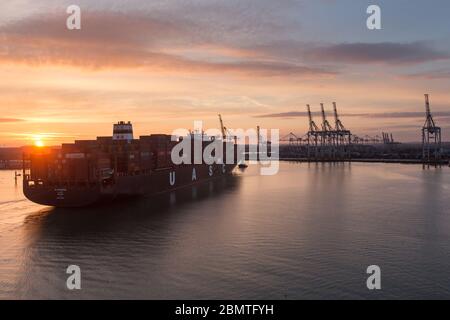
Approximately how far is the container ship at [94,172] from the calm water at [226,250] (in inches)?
45.8

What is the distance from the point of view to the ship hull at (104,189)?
2833 centimetres

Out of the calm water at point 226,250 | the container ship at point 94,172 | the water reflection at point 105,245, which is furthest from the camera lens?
the container ship at point 94,172

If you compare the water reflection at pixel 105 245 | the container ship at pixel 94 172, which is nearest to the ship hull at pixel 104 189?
the container ship at pixel 94 172

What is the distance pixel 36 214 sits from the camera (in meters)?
27.6

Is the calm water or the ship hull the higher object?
the ship hull

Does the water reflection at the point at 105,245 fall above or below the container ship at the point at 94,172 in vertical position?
below

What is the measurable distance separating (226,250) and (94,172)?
1360 centimetres

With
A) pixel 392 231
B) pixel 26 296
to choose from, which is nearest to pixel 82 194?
pixel 26 296

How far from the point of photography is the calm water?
1343 centimetres

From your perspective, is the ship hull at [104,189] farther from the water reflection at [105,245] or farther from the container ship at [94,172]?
the water reflection at [105,245]

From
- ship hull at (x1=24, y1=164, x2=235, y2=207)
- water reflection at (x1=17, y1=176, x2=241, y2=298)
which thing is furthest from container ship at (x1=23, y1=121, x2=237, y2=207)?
water reflection at (x1=17, y1=176, x2=241, y2=298)

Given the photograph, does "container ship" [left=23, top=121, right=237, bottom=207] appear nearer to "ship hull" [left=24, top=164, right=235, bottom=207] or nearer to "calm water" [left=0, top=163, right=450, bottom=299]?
"ship hull" [left=24, top=164, right=235, bottom=207]
